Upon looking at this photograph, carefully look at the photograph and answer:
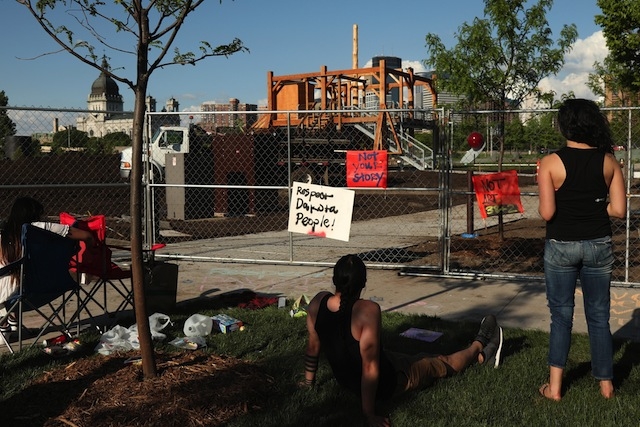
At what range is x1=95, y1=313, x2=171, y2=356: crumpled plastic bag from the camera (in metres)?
5.29

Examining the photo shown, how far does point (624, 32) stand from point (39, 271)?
17.4 m

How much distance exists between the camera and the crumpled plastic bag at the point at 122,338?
17.4ft

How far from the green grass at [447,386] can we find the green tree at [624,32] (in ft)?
47.9

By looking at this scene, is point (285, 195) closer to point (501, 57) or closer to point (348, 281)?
point (501, 57)

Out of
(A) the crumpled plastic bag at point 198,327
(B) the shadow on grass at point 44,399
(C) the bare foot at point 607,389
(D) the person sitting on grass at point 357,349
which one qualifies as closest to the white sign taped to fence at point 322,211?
(A) the crumpled plastic bag at point 198,327

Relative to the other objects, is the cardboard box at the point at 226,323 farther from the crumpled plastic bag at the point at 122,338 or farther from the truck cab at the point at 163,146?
the truck cab at the point at 163,146

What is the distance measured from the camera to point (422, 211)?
17.8 meters

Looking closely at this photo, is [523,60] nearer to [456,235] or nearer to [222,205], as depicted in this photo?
[456,235]

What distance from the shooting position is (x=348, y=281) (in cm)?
388

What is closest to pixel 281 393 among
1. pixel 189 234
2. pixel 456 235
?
pixel 456 235

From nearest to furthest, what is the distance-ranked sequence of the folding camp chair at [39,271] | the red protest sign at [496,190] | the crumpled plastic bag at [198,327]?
the folding camp chair at [39,271] → the crumpled plastic bag at [198,327] → the red protest sign at [496,190]

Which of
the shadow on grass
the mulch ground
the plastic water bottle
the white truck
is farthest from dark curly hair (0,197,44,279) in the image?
the white truck

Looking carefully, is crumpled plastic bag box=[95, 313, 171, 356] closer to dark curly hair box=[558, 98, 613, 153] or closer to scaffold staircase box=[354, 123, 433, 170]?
dark curly hair box=[558, 98, 613, 153]

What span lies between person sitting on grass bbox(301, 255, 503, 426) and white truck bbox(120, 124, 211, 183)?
13.4 meters
